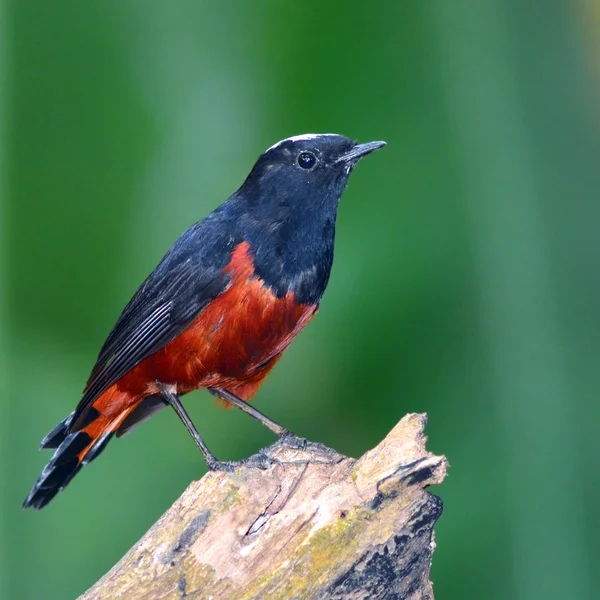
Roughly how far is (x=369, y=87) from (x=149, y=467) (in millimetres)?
2063

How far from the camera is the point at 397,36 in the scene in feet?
12.6

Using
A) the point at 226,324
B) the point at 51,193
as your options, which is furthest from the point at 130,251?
the point at 226,324

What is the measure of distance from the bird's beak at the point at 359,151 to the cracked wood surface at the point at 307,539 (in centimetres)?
122

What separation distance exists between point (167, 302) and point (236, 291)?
11.8 inches

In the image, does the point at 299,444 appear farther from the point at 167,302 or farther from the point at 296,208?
the point at 296,208

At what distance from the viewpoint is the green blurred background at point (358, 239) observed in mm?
3574

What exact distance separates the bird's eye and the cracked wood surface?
49.6 inches

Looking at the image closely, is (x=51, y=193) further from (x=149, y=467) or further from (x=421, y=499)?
(x=421, y=499)

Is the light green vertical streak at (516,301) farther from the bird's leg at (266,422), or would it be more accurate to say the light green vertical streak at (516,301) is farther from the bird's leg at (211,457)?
the bird's leg at (211,457)

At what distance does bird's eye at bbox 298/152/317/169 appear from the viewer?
3.50 meters

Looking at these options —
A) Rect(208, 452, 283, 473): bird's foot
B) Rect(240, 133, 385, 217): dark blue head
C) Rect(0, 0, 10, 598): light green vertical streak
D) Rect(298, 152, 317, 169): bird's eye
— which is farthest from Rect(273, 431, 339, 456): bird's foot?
Rect(0, 0, 10, 598): light green vertical streak

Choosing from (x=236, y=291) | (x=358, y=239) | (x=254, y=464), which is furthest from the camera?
(x=358, y=239)

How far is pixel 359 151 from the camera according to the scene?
3467 millimetres

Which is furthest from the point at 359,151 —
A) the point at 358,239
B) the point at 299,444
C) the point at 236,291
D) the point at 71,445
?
the point at 71,445
